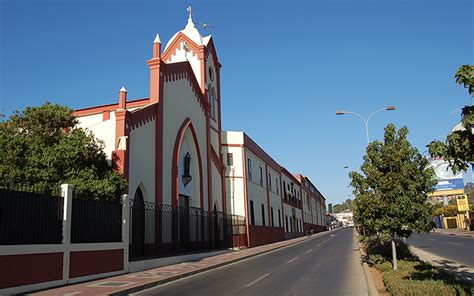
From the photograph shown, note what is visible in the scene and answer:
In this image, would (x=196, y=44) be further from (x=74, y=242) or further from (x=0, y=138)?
(x=74, y=242)

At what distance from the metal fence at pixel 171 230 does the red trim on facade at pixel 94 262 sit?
4.92 ft

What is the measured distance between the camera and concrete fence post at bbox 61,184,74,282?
40.3ft

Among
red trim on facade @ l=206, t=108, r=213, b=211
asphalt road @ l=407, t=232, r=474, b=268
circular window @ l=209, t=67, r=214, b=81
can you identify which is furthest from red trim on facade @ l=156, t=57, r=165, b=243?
asphalt road @ l=407, t=232, r=474, b=268

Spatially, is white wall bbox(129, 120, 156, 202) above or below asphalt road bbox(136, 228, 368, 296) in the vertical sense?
above

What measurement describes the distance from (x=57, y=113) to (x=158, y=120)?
18.1 feet

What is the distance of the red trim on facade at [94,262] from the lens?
41.7 feet

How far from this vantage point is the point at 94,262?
1365 centimetres

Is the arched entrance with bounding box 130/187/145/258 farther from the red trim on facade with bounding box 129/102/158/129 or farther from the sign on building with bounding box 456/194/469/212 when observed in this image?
the sign on building with bounding box 456/194/469/212

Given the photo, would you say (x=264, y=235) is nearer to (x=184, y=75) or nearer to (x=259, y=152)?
(x=259, y=152)

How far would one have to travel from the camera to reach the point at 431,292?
7148 mm

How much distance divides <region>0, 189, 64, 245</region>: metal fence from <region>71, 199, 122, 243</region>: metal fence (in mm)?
726

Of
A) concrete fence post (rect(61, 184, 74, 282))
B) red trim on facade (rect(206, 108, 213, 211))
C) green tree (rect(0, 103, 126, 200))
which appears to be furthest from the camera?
red trim on facade (rect(206, 108, 213, 211))

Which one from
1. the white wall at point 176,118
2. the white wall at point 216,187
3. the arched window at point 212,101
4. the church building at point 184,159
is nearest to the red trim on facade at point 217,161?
the church building at point 184,159

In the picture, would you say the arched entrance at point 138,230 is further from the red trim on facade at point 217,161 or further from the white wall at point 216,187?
the red trim on facade at point 217,161
